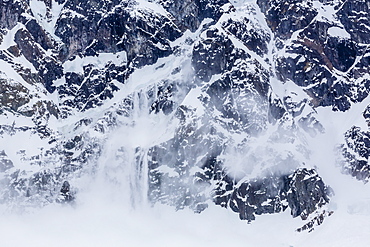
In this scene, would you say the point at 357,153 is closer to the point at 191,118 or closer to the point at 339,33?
the point at 339,33

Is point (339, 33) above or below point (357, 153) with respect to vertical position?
above

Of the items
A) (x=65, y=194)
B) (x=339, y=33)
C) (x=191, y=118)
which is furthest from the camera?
(x=339, y=33)

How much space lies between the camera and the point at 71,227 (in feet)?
531

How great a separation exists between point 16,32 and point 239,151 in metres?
68.2

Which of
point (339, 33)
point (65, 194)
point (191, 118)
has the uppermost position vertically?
point (339, 33)

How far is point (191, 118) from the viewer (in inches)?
6570

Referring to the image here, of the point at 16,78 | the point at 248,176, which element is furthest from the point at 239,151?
the point at 16,78

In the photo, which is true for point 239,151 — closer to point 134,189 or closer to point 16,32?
point 134,189

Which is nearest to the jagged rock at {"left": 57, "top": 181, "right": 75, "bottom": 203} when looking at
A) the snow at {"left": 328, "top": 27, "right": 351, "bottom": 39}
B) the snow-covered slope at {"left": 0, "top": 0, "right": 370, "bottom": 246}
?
the snow-covered slope at {"left": 0, "top": 0, "right": 370, "bottom": 246}

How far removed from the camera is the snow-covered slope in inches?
6225

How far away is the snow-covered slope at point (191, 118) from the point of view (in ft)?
519

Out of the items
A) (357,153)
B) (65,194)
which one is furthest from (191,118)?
(357,153)

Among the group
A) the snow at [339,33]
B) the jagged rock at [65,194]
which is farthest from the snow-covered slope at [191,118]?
the snow at [339,33]

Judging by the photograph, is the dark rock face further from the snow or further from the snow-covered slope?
the snow
